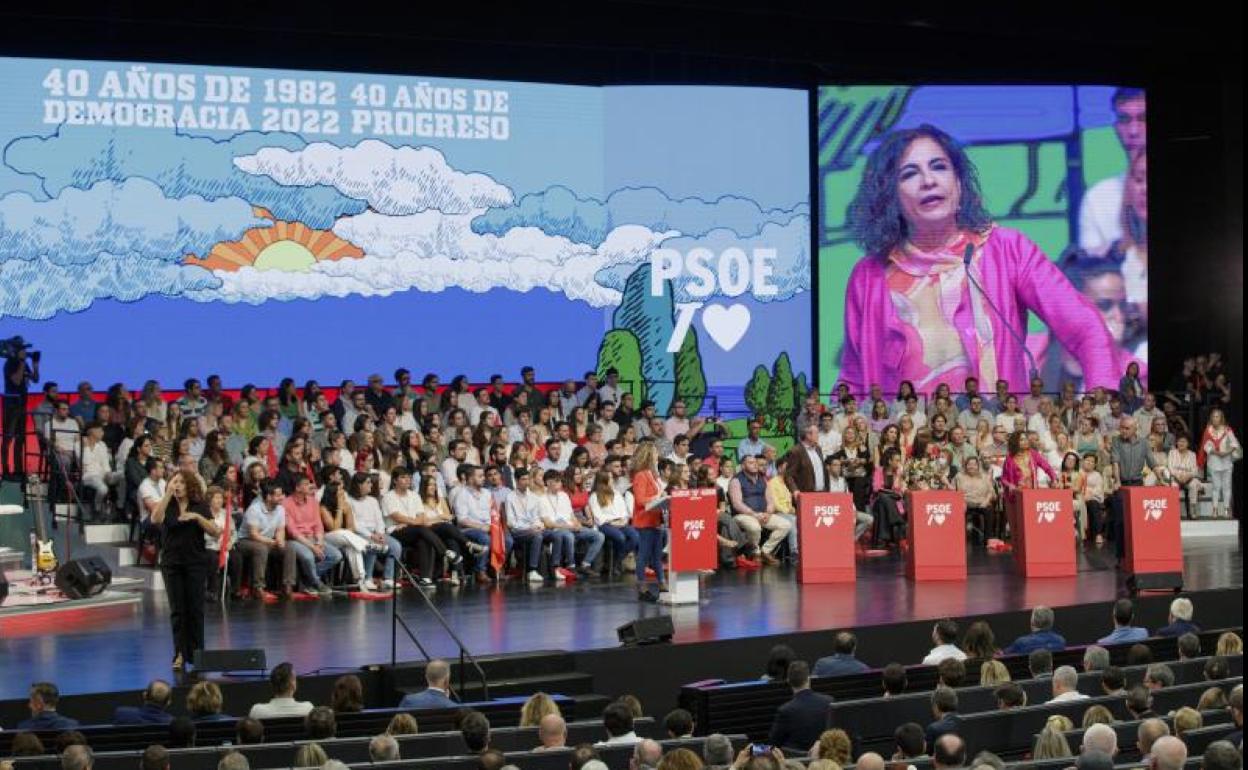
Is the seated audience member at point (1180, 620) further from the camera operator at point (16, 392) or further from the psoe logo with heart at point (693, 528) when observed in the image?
the camera operator at point (16, 392)

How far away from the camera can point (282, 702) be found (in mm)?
9742

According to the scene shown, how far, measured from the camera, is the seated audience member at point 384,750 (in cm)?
805

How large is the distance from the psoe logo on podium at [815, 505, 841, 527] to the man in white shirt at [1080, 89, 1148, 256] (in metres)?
8.63

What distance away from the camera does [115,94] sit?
17.7m

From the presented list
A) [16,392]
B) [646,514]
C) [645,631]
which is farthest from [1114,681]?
[16,392]

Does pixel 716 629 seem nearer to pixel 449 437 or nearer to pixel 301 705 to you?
pixel 301 705

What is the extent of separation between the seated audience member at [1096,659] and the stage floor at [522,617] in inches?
89.6

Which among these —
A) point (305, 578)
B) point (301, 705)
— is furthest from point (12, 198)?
point (301, 705)

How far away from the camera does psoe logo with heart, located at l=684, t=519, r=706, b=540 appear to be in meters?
13.9

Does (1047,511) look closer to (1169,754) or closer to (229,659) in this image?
(229,659)

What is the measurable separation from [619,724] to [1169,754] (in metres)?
2.67

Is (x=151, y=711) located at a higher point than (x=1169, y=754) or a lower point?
lower

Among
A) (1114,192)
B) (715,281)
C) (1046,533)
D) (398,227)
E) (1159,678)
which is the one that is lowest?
(1159,678)

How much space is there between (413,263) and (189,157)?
2.52m
